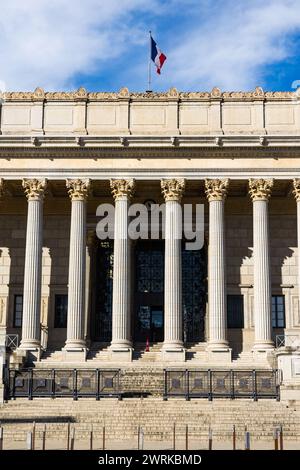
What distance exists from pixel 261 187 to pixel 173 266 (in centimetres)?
757

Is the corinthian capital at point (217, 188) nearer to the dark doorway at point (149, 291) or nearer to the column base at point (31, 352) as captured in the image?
the dark doorway at point (149, 291)

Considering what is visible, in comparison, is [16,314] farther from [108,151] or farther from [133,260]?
[108,151]

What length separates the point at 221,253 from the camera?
1943 inches

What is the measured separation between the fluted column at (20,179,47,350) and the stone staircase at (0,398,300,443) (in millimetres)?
11311

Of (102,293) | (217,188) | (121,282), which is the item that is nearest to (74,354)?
(121,282)

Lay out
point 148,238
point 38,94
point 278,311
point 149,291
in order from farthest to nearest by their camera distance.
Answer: point 149,291 → point 148,238 → point 278,311 → point 38,94

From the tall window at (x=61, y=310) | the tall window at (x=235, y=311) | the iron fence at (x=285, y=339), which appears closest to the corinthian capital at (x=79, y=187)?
the tall window at (x=61, y=310)

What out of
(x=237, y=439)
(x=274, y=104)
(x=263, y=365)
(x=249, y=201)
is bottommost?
(x=237, y=439)

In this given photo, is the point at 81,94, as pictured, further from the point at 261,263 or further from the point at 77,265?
the point at 261,263

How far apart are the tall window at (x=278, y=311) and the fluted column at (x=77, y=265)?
13.0 meters

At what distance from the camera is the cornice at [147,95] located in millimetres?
51438

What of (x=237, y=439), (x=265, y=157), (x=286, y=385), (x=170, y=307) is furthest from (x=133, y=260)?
(x=237, y=439)

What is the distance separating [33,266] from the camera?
162 feet

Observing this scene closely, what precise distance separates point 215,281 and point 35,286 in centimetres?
1132
